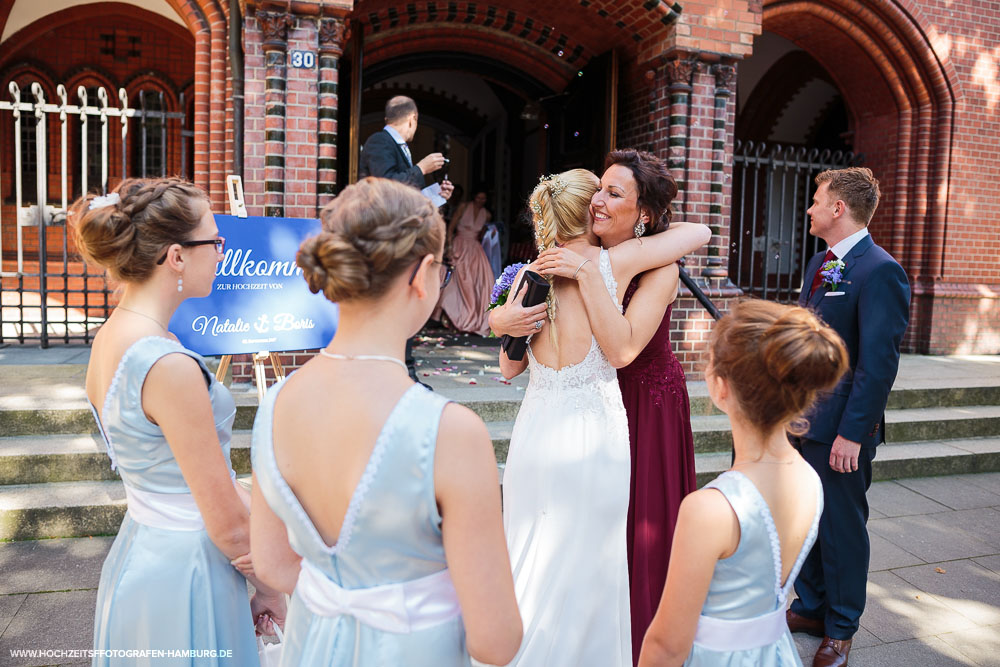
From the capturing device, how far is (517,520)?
2.58 meters

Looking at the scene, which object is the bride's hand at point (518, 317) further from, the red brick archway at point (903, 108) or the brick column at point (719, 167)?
the red brick archway at point (903, 108)

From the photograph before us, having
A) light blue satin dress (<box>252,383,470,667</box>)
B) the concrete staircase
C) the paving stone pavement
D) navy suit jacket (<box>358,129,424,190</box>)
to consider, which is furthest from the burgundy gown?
navy suit jacket (<box>358,129,424,190</box>)

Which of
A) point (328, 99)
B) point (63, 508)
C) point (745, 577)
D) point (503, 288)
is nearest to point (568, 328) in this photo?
point (503, 288)

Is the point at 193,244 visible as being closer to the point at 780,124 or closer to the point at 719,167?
the point at 719,167

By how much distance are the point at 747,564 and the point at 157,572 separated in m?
1.28

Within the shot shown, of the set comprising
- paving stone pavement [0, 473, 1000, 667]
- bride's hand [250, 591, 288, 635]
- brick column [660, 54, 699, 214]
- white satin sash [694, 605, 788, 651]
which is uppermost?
brick column [660, 54, 699, 214]

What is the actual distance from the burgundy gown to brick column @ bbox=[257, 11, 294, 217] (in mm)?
3653

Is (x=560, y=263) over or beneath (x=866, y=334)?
over

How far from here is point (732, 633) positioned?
1538 millimetres

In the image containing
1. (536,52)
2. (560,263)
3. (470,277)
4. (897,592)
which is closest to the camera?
(560,263)

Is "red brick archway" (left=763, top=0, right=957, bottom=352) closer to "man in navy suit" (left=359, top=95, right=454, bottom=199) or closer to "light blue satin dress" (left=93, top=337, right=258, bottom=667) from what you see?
"man in navy suit" (left=359, top=95, right=454, bottom=199)

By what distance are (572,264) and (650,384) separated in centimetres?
67

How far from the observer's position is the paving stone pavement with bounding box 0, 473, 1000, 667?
9.88 ft

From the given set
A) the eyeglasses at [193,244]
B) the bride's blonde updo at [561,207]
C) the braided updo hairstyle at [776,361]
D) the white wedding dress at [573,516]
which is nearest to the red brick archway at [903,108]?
the bride's blonde updo at [561,207]
